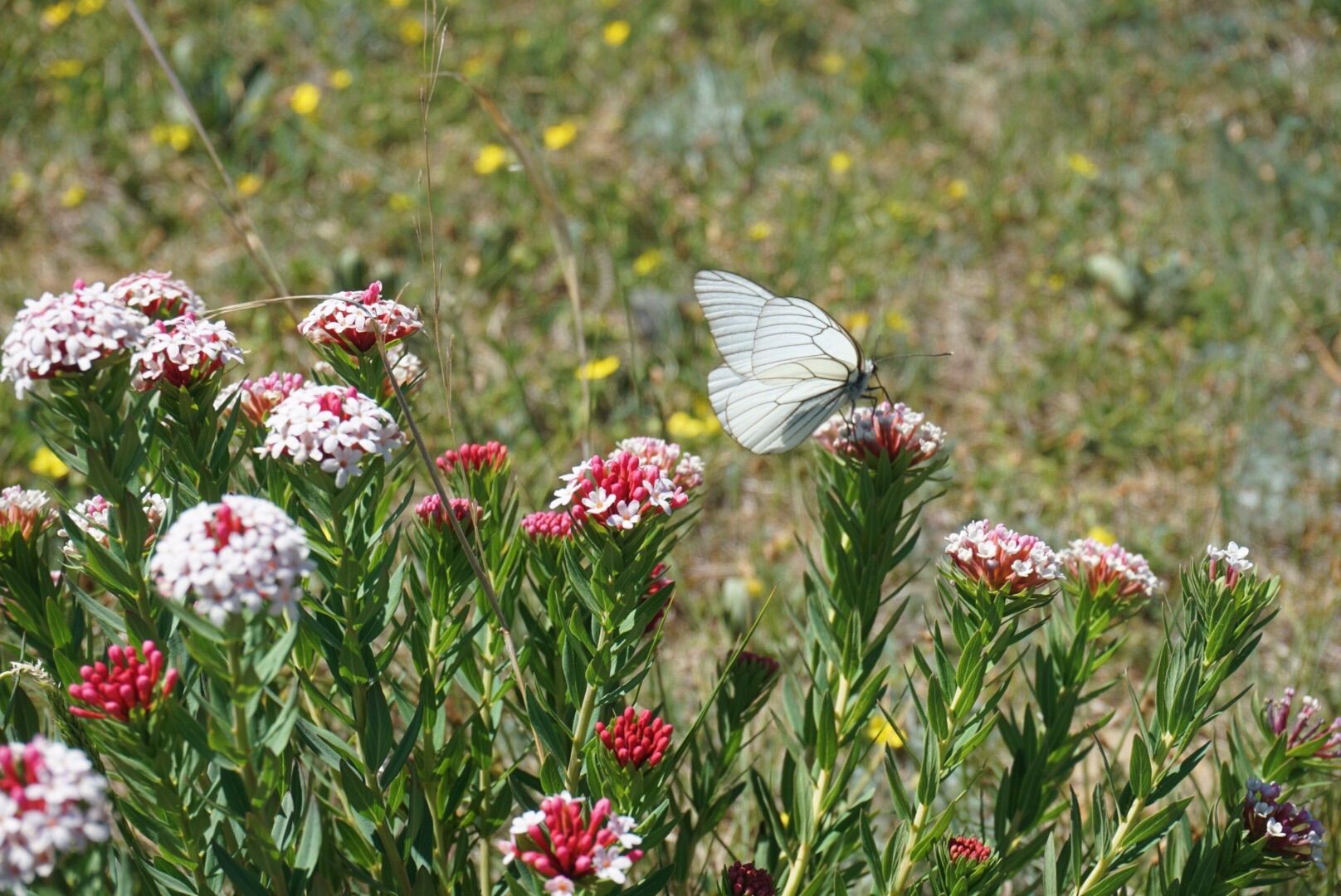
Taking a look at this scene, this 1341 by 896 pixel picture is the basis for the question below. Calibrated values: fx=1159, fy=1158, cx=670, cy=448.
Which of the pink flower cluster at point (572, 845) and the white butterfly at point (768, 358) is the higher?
the white butterfly at point (768, 358)

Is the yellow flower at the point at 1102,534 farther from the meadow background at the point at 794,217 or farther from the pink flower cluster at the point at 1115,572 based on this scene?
the pink flower cluster at the point at 1115,572

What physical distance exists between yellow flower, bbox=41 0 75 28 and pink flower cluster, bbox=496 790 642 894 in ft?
20.6

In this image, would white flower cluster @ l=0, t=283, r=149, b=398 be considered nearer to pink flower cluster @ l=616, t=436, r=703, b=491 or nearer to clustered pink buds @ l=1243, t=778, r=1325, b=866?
pink flower cluster @ l=616, t=436, r=703, b=491

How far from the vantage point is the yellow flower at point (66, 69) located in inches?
231

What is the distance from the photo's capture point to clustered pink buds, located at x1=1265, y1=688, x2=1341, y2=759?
2008 mm

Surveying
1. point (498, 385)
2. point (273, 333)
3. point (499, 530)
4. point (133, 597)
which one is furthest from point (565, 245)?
point (273, 333)

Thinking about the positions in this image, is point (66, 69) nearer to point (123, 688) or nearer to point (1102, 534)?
point (1102, 534)

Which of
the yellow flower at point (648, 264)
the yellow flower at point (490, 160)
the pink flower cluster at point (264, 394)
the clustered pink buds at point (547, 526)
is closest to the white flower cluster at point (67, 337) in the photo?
the pink flower cluster at point (264, 394)

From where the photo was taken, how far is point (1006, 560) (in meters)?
1.84

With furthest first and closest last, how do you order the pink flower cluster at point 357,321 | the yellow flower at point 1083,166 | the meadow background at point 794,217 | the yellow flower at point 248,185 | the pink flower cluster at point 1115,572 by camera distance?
the yellow flower at point 1083,166 → the yellow flower at point 248,185 → the meadow background at point 794,217 → the pink flower cluster at point 1115,572 → the pink flower cluster at point 357,321

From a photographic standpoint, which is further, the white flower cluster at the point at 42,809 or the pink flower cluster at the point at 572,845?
the pink flower cluster at the point at 572,845

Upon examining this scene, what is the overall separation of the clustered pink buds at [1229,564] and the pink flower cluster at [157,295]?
170 centimetres

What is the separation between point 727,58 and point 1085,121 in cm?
195

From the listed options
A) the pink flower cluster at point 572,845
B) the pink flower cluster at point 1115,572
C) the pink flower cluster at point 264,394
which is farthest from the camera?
the pink flower cluster at point 1115,572
